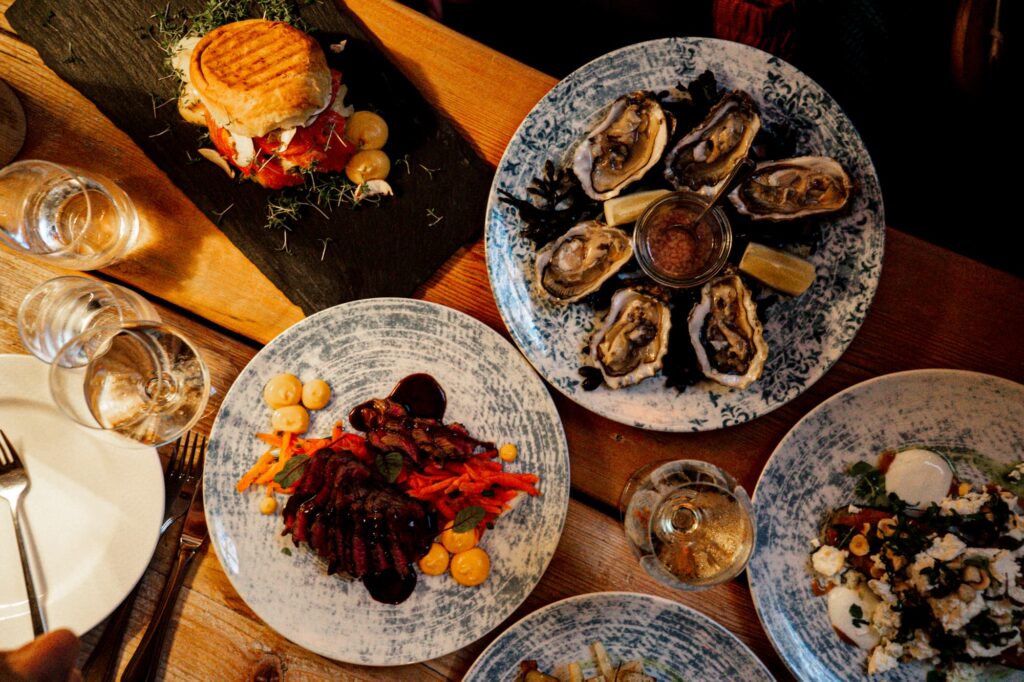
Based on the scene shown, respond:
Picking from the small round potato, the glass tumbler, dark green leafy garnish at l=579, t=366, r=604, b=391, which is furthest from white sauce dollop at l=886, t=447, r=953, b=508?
the glass tumbler

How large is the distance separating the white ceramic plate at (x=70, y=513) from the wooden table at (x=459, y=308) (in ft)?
0.48

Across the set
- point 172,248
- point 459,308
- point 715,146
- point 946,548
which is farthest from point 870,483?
point 172,248

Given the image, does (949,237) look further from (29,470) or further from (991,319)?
(29,470)

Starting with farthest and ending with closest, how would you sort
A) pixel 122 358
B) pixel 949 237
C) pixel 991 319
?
pixel 949 237, pixel 991 319, pixel 122 358

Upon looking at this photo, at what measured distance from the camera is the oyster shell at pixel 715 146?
79.4 inches

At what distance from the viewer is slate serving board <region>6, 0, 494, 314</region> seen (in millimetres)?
2143

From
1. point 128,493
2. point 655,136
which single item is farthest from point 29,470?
point 655,136

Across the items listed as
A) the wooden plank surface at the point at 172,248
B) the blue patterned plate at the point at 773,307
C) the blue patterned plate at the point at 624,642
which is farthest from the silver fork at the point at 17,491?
the blue patterned plate at the point at 773,307

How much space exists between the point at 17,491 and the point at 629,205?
214cm

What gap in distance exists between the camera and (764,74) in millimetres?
2000

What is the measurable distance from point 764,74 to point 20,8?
2.43 metres

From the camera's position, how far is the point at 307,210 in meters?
2.15

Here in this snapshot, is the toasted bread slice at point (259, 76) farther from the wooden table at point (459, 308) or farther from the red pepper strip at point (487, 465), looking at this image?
the red pepper strip at point (487, 465)

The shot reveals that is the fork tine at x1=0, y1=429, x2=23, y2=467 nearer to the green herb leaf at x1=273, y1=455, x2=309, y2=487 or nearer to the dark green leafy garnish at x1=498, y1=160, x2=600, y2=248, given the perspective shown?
the green herb leaf at x1=273, y1=455, x2=309, y2=487
